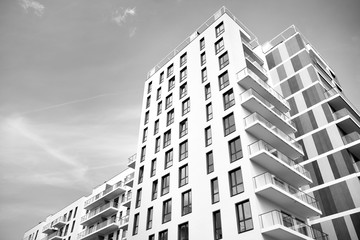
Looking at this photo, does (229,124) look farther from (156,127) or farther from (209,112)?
(156,127)

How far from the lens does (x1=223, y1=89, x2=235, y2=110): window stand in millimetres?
29484

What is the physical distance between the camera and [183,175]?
29844 mm

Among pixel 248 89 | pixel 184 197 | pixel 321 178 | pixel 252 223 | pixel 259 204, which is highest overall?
pixel 248 89

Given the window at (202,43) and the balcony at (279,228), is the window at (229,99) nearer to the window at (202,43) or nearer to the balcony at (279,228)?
the window at (202,43)

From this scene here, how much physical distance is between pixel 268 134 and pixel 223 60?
10917mm

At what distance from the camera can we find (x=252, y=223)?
21344 mm

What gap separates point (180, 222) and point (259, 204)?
7.73 m

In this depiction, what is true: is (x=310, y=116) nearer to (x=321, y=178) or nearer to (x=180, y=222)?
(x=321, y=178)

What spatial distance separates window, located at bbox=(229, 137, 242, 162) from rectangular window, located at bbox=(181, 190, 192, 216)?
17.9ft

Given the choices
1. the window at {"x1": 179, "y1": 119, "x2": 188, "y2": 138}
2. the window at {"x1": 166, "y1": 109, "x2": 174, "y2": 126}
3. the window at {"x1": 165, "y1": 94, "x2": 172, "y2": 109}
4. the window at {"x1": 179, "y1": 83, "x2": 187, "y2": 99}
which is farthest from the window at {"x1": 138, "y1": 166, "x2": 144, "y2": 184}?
the window at {"x1": 179, "y1": 83, "x2": 187, "y2": 99}

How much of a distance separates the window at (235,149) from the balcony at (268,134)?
1.44 m

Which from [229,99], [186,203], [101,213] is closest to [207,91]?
[229,99]

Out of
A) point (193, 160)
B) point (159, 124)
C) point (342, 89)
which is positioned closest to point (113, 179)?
point (159, 124)

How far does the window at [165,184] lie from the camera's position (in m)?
30.8
